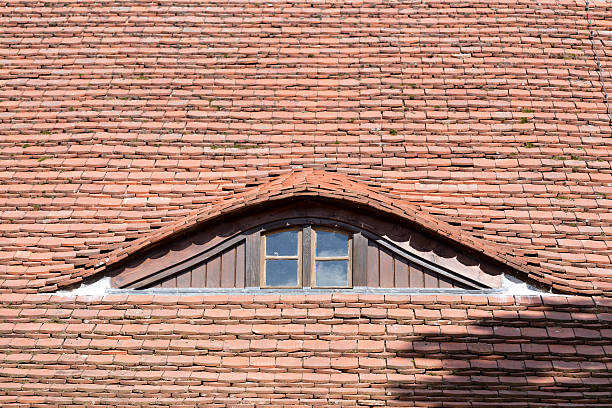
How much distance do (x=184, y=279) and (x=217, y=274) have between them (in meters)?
0.33

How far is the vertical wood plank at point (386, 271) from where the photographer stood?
7.50 m

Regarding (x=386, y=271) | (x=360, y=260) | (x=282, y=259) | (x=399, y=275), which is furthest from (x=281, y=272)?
(x=399, y=275)

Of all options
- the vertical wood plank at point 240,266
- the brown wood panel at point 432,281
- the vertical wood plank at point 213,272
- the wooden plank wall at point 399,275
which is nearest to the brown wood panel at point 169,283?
the vertical wood plank at point 213,272

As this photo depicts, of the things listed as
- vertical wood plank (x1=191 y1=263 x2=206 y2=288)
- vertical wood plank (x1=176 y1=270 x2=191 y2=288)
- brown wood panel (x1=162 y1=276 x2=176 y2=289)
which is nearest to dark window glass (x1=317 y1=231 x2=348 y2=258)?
vertical wood plank (x1=191 y1=263 x2=206 y2=288)

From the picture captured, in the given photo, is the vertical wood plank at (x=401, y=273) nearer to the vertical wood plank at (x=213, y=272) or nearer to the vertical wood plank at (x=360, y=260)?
the vertical wood plank at (x=360, y=260)

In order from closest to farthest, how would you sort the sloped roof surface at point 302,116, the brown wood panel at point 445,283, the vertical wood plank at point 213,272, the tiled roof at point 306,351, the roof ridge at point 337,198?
1. the tiled roof at point 306,351
2. the roof ridge at point 337,198
3. the brown wood panel at point 445,283
4. the vertical wood plank at point 213,272
5. the sloped roof surface at point 302,116

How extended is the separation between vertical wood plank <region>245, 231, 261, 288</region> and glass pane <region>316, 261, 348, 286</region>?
59 centimetres

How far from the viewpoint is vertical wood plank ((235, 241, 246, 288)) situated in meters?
7.56

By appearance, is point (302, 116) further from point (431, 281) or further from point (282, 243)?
point (431, 281)

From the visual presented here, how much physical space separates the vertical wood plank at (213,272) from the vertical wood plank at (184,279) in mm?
187

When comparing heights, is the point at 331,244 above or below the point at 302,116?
below

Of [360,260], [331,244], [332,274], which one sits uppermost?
[331,244]

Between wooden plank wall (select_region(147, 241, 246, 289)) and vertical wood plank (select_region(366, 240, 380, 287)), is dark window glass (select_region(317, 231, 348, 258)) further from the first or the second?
wooden plank wall (select_region(147, 241, 246, 289))

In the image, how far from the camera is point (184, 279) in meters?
7.62
